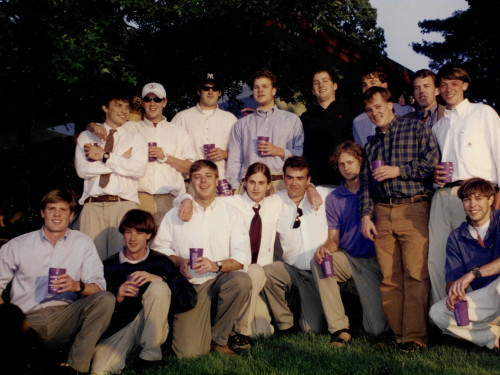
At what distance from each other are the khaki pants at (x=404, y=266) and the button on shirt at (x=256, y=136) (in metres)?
1.75

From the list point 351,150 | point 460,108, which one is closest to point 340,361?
point 351,150

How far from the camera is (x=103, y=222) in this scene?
6.32 metres

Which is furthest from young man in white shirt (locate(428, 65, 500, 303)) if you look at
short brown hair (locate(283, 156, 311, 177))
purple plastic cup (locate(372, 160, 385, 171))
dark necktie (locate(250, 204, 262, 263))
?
dark necktie (locate(250, 204, 262, 263))

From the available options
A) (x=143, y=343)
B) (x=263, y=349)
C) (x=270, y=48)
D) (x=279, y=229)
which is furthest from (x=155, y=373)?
(x=270, y=48)

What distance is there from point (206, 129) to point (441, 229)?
3445 millimetres

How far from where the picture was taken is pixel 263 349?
5480 millimetres

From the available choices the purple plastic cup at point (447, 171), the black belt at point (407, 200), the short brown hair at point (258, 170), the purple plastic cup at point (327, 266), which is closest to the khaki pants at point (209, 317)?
the purple plastic cup at point (327, 266)

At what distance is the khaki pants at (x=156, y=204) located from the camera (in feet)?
22.3

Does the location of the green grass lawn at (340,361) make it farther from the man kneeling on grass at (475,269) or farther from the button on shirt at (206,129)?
the button on shirt at (206,129)

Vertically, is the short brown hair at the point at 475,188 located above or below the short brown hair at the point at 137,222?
above

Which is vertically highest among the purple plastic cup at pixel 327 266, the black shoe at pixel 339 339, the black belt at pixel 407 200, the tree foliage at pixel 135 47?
the tree foliage at pixel 135 47

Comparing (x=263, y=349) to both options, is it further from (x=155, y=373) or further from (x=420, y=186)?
(x=420, y=186)

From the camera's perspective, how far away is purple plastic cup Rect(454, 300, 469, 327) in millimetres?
4730

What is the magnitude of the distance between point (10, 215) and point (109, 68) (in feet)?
10.6
